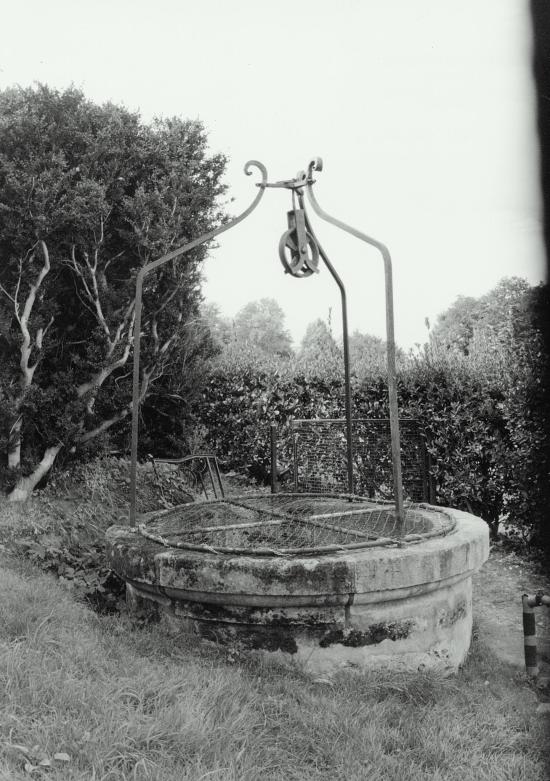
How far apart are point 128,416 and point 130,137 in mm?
3033

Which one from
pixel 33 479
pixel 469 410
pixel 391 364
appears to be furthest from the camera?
pixel 469 410

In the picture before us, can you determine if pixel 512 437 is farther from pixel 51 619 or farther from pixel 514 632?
pixel 51 619

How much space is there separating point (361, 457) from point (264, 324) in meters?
37.3

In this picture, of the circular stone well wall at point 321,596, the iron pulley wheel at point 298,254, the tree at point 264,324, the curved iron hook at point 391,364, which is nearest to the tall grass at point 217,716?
the circular stone well wall at point 321,596

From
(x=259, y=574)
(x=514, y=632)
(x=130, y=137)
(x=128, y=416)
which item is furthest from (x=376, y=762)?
(x=130, y=137)

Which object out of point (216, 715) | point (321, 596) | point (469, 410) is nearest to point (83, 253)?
point (469, 410)

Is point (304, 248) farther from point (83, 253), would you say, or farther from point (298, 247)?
point (83, 253)

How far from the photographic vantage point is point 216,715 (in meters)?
2.60

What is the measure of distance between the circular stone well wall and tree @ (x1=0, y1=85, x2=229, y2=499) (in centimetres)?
305

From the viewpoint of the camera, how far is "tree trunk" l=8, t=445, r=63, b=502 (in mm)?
6109

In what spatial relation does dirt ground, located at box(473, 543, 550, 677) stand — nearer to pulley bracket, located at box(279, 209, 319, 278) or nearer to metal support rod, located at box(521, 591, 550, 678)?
metal support rod, located at box(521, 591, 550, 678)

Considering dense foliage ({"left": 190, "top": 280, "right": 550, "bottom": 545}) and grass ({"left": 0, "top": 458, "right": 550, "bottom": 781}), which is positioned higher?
dense foliage ({"left": 190, "top": 280, "right": 550, "bottom": 545})

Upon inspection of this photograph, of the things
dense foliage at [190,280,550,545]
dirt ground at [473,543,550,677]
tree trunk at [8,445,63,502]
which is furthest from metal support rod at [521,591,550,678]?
tree trunk at [8,445,63,502]

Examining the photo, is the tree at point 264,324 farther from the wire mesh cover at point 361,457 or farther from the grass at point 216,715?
the grass at point 216,715
